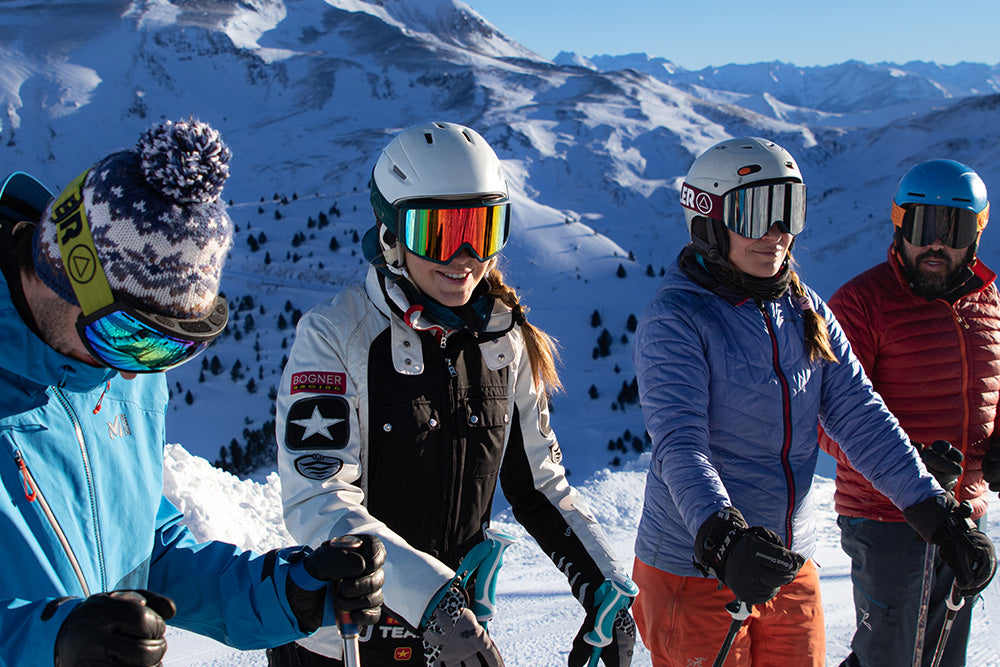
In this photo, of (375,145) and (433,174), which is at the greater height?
(433,174)

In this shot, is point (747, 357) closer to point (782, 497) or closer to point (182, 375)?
point (782, 497)

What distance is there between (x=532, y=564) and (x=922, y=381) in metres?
3.22

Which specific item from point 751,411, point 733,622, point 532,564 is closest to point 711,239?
point 751,411

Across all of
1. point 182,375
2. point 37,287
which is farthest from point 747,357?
point 182,375

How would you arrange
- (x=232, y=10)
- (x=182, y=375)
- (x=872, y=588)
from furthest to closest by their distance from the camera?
(x=232, y=10), (x=182, y=375), (x=872, y=588)

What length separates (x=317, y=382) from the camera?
→ 7.31ft

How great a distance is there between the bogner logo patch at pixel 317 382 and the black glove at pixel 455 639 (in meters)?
0.67

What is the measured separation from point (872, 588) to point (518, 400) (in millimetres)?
2083

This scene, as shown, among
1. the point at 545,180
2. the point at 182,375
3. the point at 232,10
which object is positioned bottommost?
the point at 182,375

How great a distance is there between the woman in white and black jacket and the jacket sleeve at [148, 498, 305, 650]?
0.17m

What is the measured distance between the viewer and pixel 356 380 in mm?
2287

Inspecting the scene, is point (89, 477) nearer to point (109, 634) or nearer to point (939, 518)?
point (109, 634)

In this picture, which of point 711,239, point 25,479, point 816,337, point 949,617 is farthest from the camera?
point 949,617

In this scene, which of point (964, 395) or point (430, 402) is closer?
point (430, 402)
